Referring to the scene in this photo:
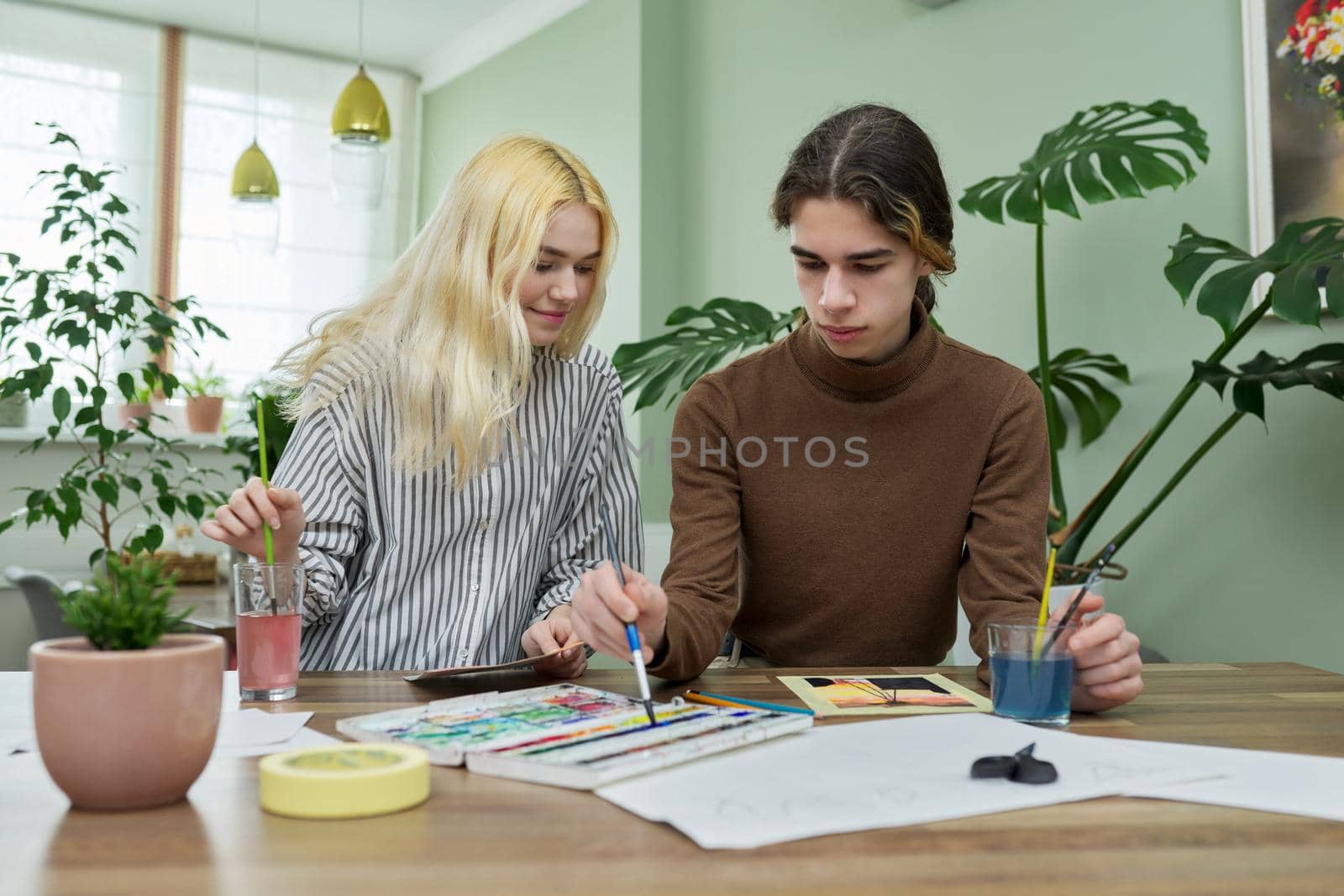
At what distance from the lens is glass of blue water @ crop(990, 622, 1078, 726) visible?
3.42 ft

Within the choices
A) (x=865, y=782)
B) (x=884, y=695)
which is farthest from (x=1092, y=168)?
(x=865, y=782)

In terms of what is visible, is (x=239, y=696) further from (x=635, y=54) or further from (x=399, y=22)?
(x=399, y=22)

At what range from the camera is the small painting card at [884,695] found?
1.10 metres

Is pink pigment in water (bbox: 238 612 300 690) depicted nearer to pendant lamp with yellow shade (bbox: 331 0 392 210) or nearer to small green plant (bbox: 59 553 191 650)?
small green plant (bbox: 59 553 191 650)

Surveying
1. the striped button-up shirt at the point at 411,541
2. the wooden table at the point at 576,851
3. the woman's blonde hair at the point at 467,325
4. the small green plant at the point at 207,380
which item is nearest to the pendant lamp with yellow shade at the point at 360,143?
the small green plant at the point at 207,380

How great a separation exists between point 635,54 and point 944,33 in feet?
4.58

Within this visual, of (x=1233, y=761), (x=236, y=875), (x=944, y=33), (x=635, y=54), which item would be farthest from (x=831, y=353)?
(x=635, y=54)

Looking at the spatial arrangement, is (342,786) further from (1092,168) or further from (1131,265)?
(1131,265)

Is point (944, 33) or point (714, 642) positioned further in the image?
point (944, 33)

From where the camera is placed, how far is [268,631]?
1124 mm

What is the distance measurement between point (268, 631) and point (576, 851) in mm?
562

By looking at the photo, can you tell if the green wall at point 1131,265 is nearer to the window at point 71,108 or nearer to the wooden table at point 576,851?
the wooden table at point 576,851

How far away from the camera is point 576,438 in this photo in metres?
1.67

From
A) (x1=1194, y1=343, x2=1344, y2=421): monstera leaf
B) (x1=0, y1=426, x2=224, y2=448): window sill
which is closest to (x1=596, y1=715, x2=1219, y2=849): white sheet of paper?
(x1=1194, y1=343, x2=1344, y2=421): monstera leaf
